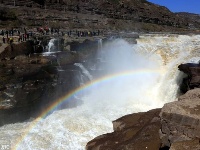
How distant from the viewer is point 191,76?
20438 millimetres

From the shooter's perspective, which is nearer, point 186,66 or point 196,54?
point 186,66

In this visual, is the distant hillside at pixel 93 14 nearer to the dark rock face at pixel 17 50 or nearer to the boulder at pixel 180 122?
the dark rock face at pixel 17 50

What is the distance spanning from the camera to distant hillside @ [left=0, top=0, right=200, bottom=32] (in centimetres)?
5012

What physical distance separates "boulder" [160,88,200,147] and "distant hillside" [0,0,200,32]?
125ft

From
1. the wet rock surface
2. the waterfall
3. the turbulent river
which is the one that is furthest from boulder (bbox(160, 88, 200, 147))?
the waterfall

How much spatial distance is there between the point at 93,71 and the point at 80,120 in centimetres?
932

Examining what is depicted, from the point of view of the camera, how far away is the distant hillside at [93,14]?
1973 inches

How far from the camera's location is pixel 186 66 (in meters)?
21.6

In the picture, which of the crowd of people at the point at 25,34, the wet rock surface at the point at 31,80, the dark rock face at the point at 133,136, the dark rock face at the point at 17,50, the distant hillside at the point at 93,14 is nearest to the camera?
the dark rock face at the point at 133,136

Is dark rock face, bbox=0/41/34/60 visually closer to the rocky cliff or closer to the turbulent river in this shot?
the turbulent river

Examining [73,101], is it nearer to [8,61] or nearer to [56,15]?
[8,61]

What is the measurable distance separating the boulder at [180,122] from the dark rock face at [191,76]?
9493mm

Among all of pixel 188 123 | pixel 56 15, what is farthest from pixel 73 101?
pixel 56 15

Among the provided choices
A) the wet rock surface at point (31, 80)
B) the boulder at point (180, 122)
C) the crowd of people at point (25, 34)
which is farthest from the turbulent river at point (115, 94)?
the boulder at point (180, 122)
